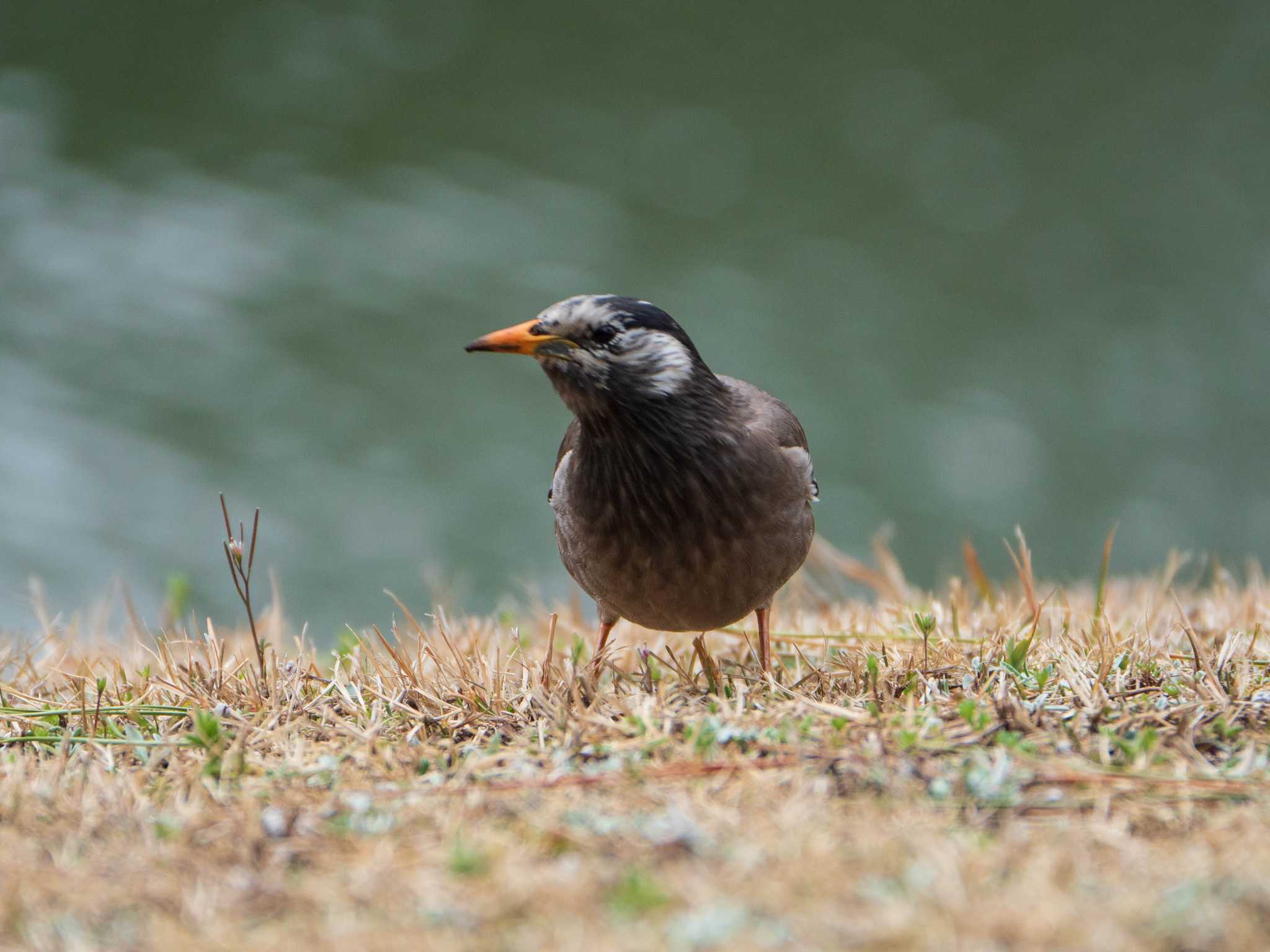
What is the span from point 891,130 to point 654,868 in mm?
13534

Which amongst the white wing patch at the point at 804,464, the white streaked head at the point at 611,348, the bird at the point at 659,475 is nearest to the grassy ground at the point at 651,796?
the bird at the point at 659,475

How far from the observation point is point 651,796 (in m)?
2.97

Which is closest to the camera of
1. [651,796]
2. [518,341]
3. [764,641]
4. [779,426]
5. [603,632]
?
[651,796]

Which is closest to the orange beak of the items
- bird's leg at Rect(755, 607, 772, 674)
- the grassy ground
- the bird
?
the bird

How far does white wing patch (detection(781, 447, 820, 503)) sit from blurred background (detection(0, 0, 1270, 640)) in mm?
5710

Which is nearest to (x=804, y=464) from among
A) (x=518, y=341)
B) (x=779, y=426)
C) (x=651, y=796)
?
(x=779, y=426)

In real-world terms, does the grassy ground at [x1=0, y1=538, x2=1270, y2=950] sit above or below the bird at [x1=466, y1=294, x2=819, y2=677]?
below

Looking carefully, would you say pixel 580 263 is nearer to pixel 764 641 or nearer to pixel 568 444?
pixel 568 444

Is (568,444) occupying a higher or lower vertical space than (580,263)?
lower

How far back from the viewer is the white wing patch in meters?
4.92

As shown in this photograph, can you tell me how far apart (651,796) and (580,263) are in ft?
34.4

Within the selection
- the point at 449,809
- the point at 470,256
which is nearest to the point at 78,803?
the point at 449,809

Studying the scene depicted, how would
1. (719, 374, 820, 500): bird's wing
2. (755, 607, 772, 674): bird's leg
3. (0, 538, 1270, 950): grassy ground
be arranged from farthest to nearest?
(719, 374, 820, 500): bird's wing < (755, 607, 772, 674): bird's leg < (0, 538, 1270, 950): grassy ground

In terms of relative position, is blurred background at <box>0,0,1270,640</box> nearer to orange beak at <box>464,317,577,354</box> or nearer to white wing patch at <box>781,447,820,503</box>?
white wing patch at <box>781,447,820,503</box>
